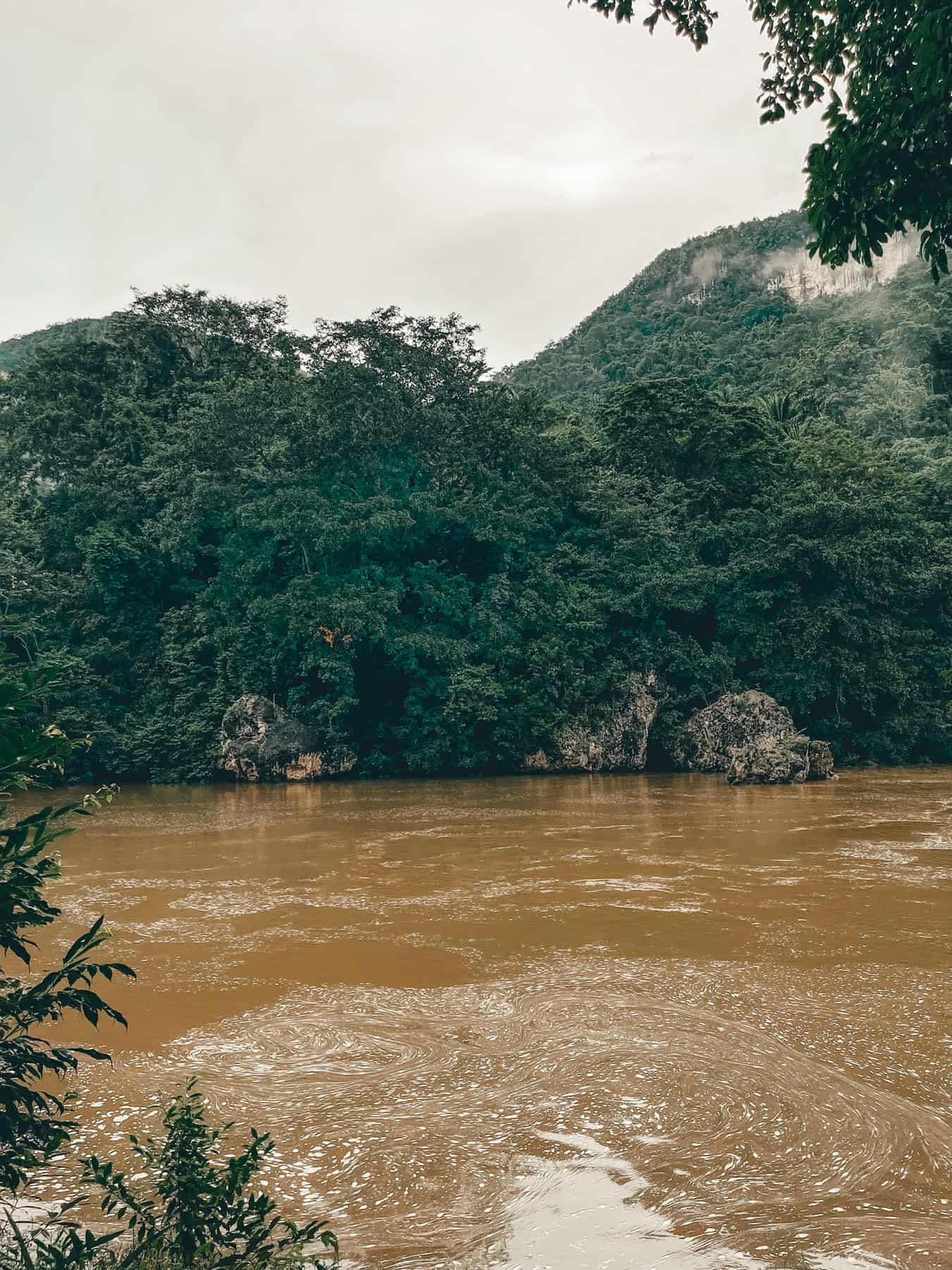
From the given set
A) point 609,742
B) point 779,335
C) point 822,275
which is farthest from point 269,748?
point 822,275

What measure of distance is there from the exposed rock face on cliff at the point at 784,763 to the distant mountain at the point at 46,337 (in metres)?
27.4

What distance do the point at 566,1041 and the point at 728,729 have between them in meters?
16.6

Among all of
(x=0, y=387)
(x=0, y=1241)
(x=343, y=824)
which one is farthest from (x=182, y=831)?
(x=0, y=387)

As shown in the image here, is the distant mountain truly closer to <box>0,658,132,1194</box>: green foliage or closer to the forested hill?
the forested hill

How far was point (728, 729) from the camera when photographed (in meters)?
21.0

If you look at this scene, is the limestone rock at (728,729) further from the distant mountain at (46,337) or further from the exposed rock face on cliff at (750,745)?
the distant mountain at (46,337)

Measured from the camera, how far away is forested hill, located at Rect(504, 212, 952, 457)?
38.5 m

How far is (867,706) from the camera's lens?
2309cm

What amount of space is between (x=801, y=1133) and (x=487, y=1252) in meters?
1.63

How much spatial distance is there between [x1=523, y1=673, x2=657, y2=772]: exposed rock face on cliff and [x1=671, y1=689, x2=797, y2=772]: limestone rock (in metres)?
1.00

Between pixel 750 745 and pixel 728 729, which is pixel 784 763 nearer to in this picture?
pixel 750 745

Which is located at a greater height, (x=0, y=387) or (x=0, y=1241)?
(x=0, y=387)

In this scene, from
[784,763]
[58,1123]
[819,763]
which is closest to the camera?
[58,1123]

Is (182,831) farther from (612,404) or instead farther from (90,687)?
(612,404)
